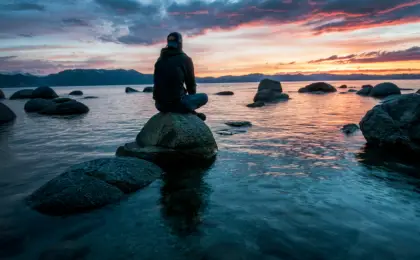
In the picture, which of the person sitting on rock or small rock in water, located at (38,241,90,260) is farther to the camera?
the person sitting on rock

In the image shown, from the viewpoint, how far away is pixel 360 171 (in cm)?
762

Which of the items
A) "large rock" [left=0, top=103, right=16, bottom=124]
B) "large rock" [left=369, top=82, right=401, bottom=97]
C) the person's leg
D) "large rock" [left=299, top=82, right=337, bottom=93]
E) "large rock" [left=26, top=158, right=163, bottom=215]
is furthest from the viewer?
"large rock" [left=299, top=82, right=337, bottom=93]

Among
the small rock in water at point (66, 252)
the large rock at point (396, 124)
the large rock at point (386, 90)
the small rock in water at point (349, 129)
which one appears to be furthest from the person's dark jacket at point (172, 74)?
the large rock at point (386, 90)

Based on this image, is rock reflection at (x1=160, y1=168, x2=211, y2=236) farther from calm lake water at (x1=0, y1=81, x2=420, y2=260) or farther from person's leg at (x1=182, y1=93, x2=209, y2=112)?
person's leg at (x1=182, y1=93, x2=209, y2=112)

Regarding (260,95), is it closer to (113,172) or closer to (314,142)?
(314,142)

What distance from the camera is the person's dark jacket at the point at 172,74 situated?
901 cm

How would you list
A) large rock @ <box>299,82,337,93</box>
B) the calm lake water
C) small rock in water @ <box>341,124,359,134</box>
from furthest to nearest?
large rock @ <box>299,82,337,93</box> < small rock in water @ <box>341,124,359,134</box> < the calm lake water

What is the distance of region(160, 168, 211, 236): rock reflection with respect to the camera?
4.75 m

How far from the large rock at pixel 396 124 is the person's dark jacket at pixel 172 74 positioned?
23.1 ft

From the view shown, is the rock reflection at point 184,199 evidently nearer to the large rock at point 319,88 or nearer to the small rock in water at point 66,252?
the small rock in water at point 66,252

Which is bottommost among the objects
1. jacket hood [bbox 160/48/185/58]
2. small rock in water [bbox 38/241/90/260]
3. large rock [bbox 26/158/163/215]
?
small rock in water [bbox 38/241/90/260]

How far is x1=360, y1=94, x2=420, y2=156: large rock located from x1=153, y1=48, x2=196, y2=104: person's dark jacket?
7.03 meters

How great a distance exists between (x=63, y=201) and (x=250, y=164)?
5.04 meters

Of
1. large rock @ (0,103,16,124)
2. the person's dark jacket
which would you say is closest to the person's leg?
the person's dark jacket
